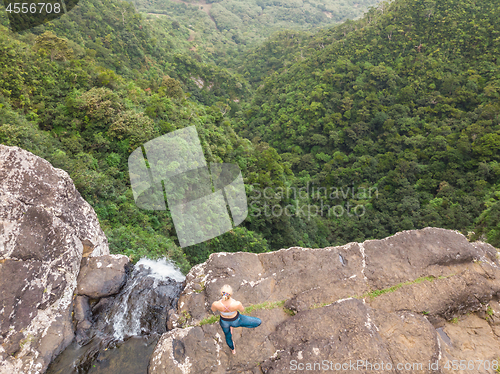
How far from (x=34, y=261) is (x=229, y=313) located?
456 centimetres

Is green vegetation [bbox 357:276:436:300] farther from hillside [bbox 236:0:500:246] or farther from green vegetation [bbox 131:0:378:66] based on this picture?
green vegetation [bbox 131:0:378:66]

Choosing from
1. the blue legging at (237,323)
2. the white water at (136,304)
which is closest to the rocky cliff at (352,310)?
the blue legging at (237,323)

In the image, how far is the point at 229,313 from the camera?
4.61m

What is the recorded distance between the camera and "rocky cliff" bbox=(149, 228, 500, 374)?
502 centimetres

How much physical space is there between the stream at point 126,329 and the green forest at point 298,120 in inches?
67.1

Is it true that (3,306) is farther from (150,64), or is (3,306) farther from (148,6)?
(148,6)

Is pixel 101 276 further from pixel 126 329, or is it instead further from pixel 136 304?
pixel 126 329

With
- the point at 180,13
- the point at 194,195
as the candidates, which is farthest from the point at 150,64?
the point at 180,13

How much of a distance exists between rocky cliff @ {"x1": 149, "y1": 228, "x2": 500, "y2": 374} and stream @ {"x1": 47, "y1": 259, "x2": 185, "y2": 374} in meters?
0.98

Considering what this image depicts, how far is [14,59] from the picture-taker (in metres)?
11.7

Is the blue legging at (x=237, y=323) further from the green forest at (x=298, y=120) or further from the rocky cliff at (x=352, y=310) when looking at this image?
the green forest at (x=298, y=120)

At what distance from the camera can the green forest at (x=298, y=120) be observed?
11.7m

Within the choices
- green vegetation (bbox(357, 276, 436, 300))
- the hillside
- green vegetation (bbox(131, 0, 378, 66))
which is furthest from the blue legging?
green vegetation (bbox(131, 0, 378, 66))

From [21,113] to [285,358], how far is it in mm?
13804
